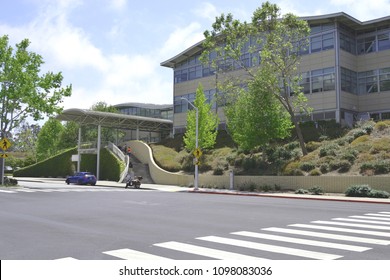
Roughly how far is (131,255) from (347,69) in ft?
139

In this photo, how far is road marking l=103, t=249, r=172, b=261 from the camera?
760 cm

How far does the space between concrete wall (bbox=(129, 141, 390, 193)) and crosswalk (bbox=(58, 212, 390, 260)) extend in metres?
16.9

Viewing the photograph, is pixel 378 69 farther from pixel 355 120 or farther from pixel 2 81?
pixel 2 81

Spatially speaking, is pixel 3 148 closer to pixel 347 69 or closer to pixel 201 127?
pixel 201 127

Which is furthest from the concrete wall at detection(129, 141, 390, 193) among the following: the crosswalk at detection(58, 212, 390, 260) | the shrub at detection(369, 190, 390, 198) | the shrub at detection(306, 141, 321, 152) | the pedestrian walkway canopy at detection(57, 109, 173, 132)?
the crosswalk at detection(58, 212, 390, 260)

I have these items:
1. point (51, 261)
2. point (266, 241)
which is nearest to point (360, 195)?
point (266, 241)

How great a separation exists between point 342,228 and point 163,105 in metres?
67.9

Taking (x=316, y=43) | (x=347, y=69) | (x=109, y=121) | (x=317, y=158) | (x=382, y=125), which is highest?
(x=316, y=43)

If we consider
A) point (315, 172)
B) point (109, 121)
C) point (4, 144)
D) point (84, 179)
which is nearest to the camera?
point (315, 172)

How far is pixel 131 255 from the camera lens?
7.86 meters

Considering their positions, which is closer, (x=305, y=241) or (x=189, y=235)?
(x=305, y=241)

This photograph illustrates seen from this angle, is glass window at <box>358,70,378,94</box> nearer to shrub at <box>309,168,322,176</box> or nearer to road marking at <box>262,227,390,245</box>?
shrub at <box>309,168,322,176</box>

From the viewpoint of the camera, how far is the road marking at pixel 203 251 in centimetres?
768

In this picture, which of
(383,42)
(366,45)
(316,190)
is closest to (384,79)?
(383,42)
